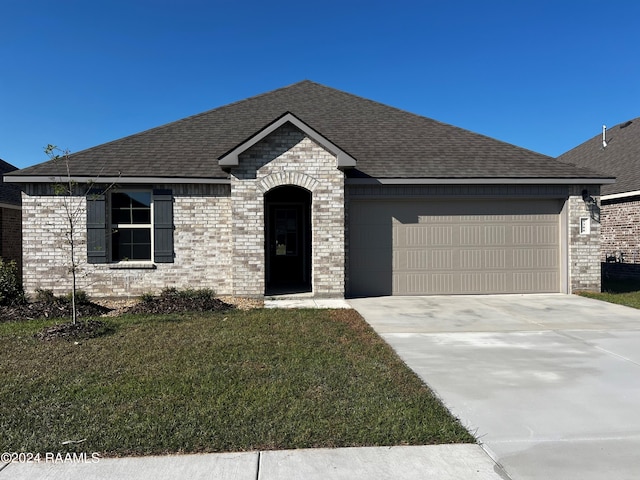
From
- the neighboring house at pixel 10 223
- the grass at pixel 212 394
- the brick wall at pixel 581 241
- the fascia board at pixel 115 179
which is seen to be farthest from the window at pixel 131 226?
the brick wall at pixel 581 241

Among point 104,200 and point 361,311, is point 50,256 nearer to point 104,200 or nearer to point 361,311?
point 104,200

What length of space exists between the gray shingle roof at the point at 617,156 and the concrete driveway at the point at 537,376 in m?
7.59

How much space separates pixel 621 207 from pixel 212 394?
1580cm

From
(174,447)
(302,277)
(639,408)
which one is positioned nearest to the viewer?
(174,447)

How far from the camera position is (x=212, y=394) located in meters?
4.22

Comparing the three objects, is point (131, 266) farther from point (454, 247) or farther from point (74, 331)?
point (454, 247)

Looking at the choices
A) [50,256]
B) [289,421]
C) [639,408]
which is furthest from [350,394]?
[50,256]

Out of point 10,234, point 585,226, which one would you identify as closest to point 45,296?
point 10,234

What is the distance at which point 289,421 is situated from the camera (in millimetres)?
3637

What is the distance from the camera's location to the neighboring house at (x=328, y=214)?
1009 cm

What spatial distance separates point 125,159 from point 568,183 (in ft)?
38.3

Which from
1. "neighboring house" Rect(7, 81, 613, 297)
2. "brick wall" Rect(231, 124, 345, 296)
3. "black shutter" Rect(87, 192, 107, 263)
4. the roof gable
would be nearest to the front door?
"neighboring house" Rect(7, 81, 613, 297)

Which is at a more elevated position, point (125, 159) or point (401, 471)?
point (125, 159)

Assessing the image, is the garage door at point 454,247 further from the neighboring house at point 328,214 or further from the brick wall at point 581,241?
the brick wall at point 581,241
